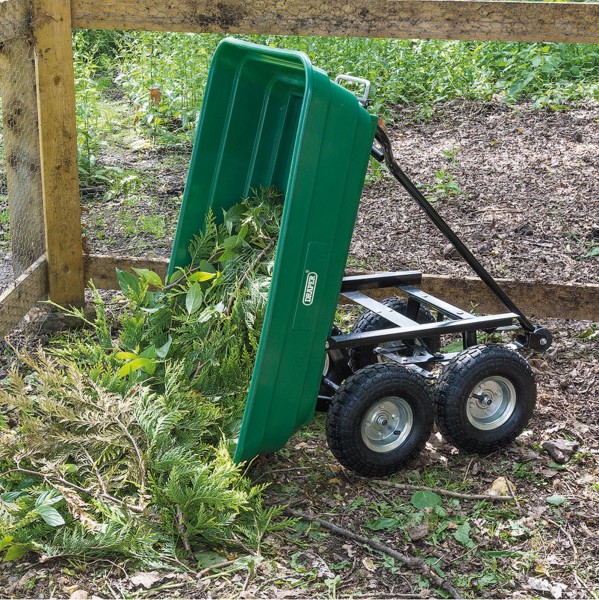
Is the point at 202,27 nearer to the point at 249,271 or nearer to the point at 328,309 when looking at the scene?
the point at 249,271

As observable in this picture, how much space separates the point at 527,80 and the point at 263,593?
6087 millimetres

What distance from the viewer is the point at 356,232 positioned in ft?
18.7

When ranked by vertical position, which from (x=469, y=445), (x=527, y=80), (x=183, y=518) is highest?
(x=527, y=80)

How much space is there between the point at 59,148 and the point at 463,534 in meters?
2.65

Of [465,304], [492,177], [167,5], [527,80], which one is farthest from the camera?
[527,80]

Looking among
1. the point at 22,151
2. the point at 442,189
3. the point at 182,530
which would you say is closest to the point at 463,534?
the point at 182,530

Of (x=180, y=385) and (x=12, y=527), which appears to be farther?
(x=180, y=385)

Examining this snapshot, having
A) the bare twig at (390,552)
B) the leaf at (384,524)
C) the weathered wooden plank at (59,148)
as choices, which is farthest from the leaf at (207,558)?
the weathered wooden plank at (59,148)

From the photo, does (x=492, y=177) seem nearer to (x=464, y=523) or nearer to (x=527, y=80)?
(x=527, y=80)

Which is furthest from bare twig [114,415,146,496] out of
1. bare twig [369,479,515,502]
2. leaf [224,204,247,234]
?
leaf [224,204,247,234]

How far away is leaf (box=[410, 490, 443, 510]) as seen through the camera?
10.9ft

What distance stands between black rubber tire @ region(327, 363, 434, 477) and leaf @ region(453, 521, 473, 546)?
1.18 feet

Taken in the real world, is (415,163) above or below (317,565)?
above

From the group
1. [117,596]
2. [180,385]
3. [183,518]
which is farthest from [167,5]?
[117,596]
